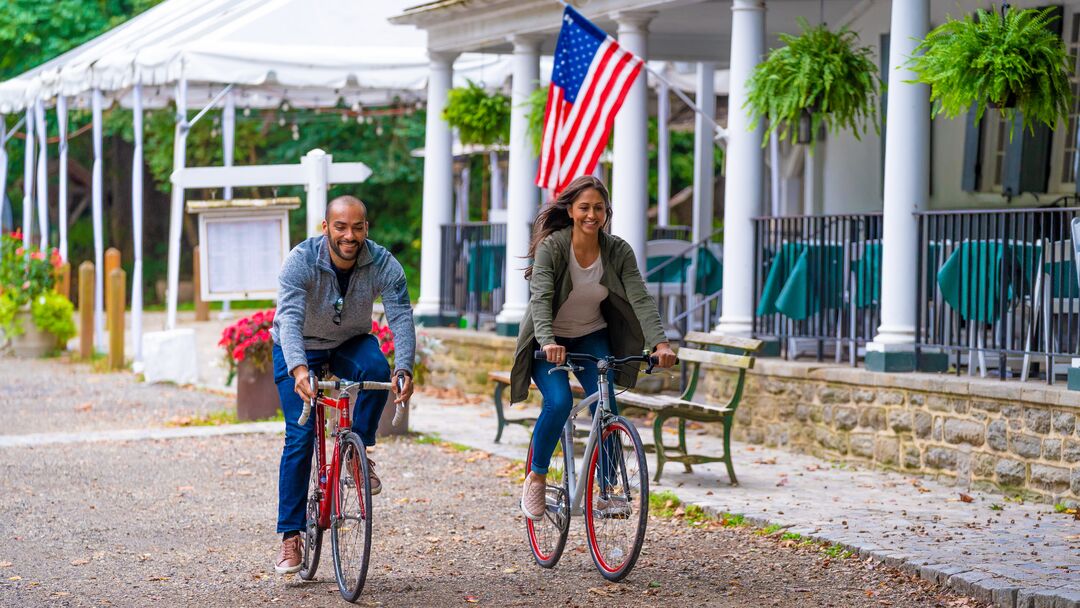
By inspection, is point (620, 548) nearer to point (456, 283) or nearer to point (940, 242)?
point (940, 242)

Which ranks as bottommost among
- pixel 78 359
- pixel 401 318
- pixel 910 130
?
pixel 78 359

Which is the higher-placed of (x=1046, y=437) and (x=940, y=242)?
(x=940, y=242)

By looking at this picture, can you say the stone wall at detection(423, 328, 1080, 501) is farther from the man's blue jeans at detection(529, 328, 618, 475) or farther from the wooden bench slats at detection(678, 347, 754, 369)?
the man's blue jeans at detection(529, 328, 618, 475)

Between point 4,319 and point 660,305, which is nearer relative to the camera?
point 660,305

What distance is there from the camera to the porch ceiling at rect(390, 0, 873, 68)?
1403 centimetres

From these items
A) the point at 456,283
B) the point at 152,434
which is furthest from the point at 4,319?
the point at 152,434

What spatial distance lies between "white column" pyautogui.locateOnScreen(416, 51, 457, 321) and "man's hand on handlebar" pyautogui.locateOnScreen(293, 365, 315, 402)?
10.6 m

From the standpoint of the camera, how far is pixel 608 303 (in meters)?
7.46

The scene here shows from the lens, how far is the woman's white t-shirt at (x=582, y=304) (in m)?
7.34

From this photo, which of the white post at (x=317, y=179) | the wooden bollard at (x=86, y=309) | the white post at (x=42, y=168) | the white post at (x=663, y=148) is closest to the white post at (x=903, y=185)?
the white post at (x=317, y=179)

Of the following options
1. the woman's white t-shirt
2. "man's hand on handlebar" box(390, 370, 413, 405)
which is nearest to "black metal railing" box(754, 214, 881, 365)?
the woman's white t-shirt

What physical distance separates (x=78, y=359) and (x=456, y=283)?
235 inches

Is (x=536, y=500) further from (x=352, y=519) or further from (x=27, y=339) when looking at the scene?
(x=27, y=339)

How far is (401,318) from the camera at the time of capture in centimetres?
684
